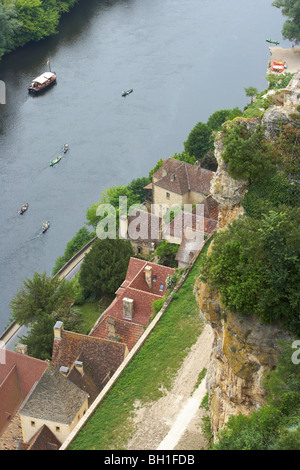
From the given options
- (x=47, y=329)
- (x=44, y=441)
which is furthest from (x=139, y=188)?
(x=44, y=441)

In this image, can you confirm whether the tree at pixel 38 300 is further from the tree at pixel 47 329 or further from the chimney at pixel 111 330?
the chimney at pixel 111 330

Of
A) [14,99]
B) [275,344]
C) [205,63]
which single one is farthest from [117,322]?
[205,63]

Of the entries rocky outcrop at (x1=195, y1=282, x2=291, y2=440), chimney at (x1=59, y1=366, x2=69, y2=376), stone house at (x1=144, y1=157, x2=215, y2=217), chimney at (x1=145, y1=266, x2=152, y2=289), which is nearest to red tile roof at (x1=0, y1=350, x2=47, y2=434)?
chimney at (x1=59, y1=366, x2=69, y2=376)

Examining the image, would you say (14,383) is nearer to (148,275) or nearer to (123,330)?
(123,330)

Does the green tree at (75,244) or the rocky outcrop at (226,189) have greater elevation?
the rocky outcrop at (226,189)

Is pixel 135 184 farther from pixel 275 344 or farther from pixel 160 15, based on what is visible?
pixel 160 15

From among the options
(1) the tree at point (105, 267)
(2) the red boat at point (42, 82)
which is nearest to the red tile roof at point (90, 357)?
(1) the tree at point (105, 267)
